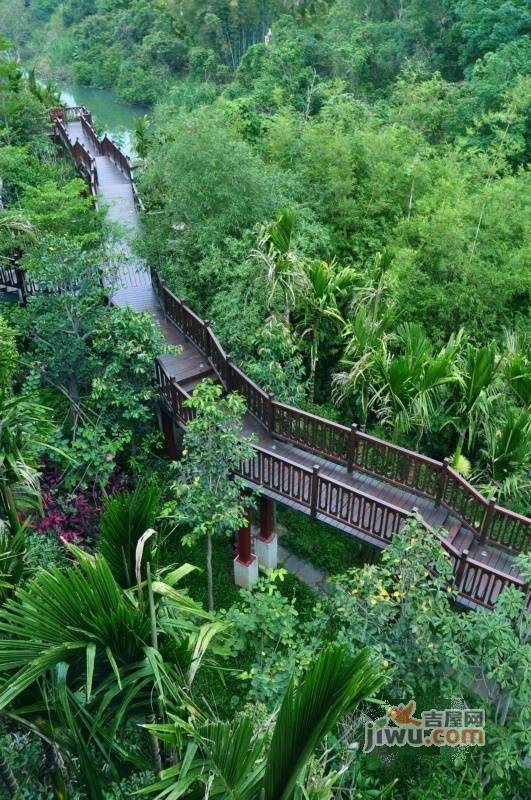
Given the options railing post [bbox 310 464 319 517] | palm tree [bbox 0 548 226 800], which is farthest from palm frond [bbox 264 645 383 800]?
railing post [bbox 310 464 319 517]

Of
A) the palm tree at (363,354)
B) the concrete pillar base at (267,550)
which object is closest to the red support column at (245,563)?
the concrete pillar base at (267,550)

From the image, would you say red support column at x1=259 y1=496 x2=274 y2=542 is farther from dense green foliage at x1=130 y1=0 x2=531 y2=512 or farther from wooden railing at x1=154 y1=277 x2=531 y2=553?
dense green foliage at x1=130 y1=0 x2=531 y2=512

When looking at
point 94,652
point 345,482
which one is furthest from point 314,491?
point 94,652

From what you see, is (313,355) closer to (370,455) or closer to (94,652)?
(370,455)

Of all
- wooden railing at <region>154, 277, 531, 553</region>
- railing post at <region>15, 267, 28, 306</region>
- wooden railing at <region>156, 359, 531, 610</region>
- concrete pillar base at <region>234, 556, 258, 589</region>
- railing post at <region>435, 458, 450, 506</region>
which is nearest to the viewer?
wooden railing at <region>156, 359, 531, 610</region>

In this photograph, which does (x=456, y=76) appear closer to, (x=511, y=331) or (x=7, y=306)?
(x=511, y=331)

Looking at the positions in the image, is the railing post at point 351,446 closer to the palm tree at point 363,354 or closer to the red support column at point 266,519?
the palm tree at point 363,354

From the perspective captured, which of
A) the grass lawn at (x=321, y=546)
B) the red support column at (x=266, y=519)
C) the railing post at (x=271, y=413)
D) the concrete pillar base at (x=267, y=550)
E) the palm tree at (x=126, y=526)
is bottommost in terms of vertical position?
the grass lawn at (x=321, y=546)
